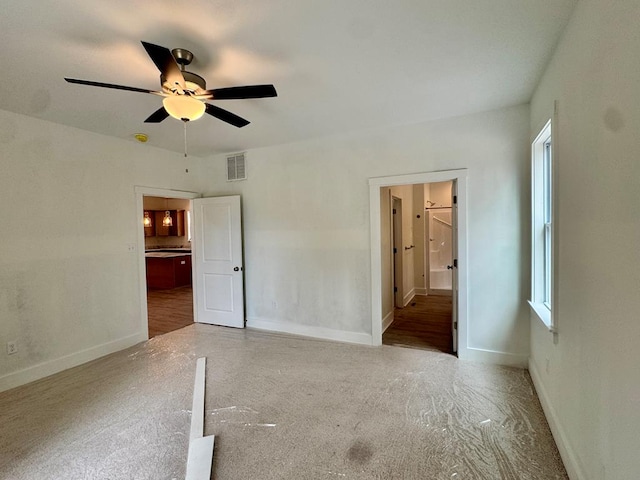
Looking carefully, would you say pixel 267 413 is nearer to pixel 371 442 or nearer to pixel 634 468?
pixel 371 442

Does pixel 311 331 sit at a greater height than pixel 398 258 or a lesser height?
lesser

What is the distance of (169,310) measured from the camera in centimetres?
563

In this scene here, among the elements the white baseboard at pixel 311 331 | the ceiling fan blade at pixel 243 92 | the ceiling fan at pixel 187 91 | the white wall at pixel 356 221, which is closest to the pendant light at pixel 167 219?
the white wall at pixel 356 221

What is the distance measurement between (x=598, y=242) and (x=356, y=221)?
8.45 feet

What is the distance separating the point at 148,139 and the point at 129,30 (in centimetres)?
233

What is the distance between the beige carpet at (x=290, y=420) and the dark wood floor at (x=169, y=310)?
49.2 inches

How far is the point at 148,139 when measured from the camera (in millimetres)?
3852

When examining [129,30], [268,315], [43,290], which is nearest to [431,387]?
[268,315]

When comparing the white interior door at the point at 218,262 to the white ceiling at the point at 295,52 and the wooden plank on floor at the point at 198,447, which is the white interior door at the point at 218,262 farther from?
the wooden plank on floor at the point at 198,447

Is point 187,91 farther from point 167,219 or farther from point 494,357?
point 167,219

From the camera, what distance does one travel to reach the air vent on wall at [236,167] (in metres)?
4.54

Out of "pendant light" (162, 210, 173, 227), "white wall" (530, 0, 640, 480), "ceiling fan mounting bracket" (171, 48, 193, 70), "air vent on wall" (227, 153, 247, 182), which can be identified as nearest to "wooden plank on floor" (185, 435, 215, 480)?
"white wall" (530, 0, 640, 480)

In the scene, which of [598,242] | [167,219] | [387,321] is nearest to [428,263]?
[387,321]

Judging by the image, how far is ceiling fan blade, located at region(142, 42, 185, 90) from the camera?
1533 millimetres
